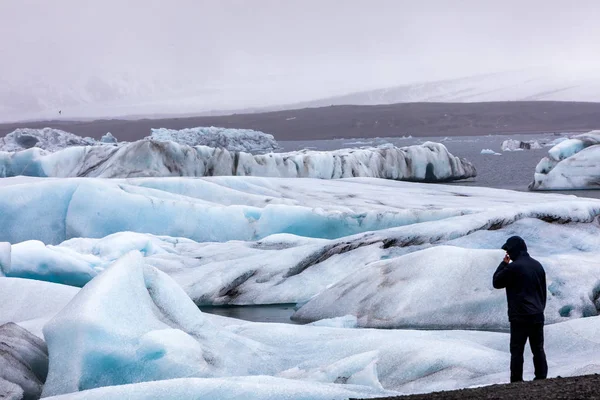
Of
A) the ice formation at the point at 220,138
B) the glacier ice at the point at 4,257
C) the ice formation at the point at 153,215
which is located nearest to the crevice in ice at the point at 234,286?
the glacier ice at the point at 4,257

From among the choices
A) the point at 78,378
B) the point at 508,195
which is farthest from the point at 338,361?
the point at 508,195

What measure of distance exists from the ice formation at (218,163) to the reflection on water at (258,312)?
12.3 metres

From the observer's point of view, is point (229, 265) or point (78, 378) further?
point (229, 265)

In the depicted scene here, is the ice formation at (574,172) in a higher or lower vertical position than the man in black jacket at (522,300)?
lower

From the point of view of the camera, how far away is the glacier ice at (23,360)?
18.3ft

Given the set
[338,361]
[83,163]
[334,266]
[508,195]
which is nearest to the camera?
[338,361]

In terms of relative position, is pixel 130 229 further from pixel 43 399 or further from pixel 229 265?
pixel 43 399

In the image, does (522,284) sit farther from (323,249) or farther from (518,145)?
(518,145)

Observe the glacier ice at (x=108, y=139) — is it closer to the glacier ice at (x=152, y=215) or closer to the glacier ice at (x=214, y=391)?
the glacier ice at (x=152, y=215)

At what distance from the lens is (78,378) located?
571cm

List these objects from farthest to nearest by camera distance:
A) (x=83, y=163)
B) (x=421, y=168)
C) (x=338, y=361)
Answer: (x=421, y=168) → (x=83, y=163) → (x=338, y=361)

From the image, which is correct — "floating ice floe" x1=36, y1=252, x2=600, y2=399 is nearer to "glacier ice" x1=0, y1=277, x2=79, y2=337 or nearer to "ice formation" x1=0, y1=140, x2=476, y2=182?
"glacier ice" x1=0, y1=277, x2=79, y2=337

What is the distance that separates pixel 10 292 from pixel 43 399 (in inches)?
127

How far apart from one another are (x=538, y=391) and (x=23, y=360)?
3506mm
